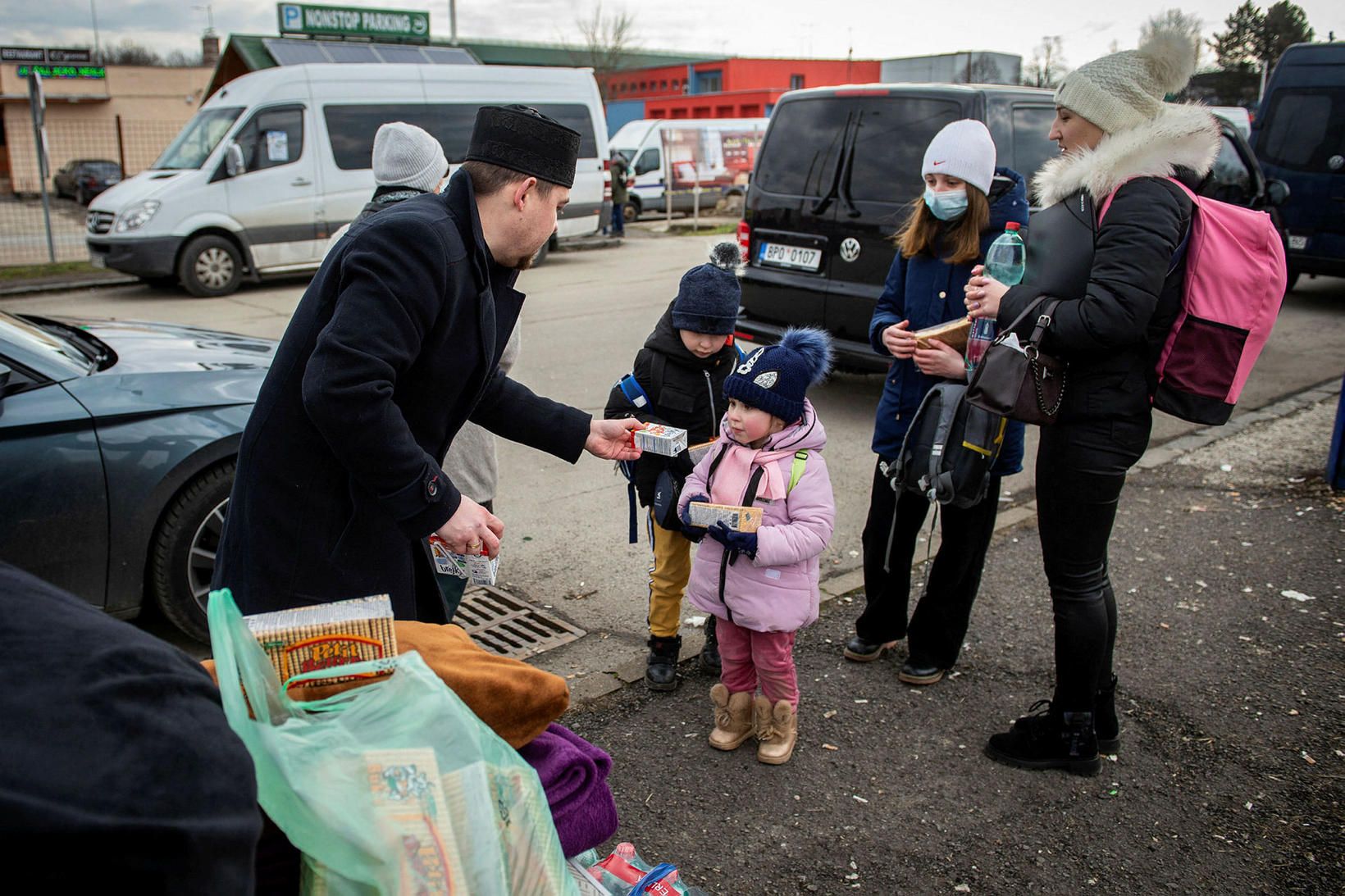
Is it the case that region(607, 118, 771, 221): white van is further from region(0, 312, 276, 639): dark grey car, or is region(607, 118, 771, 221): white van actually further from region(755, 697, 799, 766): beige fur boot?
region(755, 697, 799, 766): beige fur boot

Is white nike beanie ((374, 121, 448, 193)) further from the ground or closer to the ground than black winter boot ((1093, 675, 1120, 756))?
further from the ground

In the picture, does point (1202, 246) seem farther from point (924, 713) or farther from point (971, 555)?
point (924, 713)

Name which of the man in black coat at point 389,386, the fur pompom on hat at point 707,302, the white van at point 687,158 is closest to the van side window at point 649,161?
the white van at point 687,158

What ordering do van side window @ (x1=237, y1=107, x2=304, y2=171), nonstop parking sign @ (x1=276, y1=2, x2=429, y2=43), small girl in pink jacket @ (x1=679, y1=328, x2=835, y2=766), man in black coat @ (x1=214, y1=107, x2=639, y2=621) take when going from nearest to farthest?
man in black coat @ (x1=214, y1=107, x2=639, y2=621) < small girl in pink jacket @ (x1=679, y1=328, x2=835, y2=766) < van side window @ (x1=237, y1=107, x2=304, y2=171) < nonstop parking sign @ (x1=276, y1=2, x2=429, y2=43)

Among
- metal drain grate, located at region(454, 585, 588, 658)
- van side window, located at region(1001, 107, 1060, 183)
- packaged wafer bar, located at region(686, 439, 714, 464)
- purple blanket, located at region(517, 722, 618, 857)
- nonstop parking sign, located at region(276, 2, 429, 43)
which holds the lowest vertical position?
metal drain grate, located at region(454, 585, 588, 658)

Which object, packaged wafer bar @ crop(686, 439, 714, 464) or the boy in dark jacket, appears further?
the boy in dark jacket

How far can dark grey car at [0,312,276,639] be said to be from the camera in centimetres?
358

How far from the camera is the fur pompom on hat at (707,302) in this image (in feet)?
11.6

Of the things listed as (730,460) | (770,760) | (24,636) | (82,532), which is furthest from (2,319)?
(24,636)

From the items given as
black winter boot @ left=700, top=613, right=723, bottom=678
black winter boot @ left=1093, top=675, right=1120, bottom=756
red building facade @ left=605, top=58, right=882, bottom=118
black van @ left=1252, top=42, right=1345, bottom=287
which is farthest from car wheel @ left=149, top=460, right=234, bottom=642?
red building facade @ left=605, top=58, right=882, bottom=118

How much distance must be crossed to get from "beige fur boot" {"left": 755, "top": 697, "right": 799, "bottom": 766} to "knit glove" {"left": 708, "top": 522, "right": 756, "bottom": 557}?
598 millimetres

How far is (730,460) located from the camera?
3297 mm

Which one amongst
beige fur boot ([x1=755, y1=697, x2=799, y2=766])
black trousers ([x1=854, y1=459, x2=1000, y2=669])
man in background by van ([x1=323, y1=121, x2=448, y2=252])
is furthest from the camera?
man in background by van ([x1=323, y1=121, x2=448, y2=252])

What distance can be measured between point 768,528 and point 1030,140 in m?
4.94
